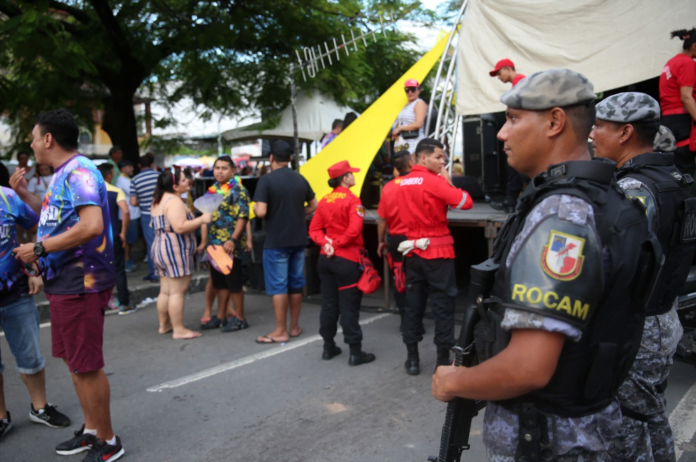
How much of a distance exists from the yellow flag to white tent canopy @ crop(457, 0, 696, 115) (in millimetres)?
919

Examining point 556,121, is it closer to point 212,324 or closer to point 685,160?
point 685,160

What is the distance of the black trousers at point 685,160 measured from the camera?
579 centimetres

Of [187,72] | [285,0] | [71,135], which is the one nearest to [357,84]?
[285,0]

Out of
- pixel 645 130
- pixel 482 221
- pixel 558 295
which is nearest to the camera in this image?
pixel 558 295

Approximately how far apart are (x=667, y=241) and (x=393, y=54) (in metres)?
13.0

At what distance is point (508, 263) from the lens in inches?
61.3

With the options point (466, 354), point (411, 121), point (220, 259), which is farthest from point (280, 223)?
→ point (466, 354)

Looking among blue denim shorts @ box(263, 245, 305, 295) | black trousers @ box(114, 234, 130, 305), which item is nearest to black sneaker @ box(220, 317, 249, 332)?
blue denim shorts @ box(263, 245, 305, 295)

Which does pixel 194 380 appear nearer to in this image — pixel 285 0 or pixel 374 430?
pixel 374 430

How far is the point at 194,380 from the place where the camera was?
5168mm

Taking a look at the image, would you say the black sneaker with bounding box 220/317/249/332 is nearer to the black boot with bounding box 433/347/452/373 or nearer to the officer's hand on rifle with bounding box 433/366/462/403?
the black boot with bounding box 433/347/452/373

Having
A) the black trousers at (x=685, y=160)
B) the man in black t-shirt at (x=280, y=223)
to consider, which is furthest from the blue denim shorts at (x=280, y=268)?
the black trousers at (x=685, y=160)

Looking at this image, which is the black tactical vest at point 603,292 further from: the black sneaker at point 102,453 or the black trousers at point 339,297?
the black trousers at point 339,297

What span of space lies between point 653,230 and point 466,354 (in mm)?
1263
